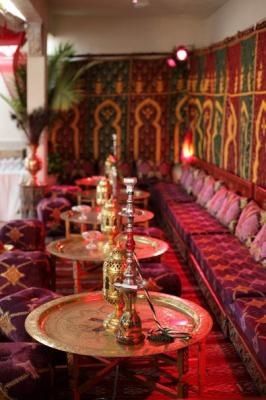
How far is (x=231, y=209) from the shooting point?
5539mm

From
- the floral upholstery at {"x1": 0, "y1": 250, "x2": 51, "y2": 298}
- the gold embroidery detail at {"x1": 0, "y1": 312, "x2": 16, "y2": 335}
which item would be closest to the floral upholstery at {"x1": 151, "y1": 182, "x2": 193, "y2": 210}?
the floral upholstery at {"x1": 0, "y1": 250, "x2": 51, "y2": 298}

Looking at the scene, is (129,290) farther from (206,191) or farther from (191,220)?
(206,191)

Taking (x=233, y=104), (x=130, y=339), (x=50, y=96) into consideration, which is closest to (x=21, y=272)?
(x=130, y=339)

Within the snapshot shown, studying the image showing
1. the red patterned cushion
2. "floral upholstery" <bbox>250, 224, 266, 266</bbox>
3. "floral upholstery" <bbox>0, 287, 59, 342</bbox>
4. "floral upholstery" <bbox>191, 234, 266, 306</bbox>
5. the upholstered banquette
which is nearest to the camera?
"floral upholstery" <bbox>0, 287, 59, 342</bbox>

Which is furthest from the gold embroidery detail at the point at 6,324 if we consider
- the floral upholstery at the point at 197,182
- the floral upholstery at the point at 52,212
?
the floral upholstery at the point at 197,182

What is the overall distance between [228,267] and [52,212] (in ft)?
9.27

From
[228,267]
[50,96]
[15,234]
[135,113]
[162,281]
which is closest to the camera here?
[162,281]

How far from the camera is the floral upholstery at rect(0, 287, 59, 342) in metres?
2.89

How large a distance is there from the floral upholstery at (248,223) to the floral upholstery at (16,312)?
2199 millimetres

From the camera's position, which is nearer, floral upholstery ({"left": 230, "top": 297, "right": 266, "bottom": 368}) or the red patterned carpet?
floral upholstery ({"left": 230, "top": 297, "right": 266, "bottom": 368})

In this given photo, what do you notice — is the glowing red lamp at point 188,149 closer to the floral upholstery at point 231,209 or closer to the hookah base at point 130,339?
the floral upholstery at point 231,209

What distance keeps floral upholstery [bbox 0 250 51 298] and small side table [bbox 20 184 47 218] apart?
327 cm

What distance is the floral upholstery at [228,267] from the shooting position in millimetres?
3691

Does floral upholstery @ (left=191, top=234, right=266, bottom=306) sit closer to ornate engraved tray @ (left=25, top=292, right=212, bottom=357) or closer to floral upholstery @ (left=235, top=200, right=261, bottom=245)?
floral upholstery @ (left=235, top=200, right=261, bottom=245)
